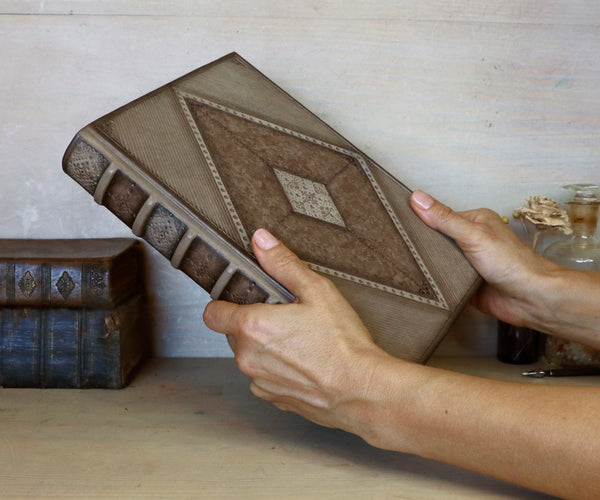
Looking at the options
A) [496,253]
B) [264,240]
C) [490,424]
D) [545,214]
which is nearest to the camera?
[490,424]

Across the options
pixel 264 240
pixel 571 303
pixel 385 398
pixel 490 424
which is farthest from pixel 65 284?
pixel 571 303

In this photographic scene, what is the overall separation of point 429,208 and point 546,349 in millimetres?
490

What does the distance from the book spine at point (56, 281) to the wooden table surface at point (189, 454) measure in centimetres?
20

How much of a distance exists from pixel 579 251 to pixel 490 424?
70 cm

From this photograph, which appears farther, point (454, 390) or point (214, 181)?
point (214, 181)

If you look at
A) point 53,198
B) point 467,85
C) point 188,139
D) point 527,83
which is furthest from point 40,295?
point 527,83

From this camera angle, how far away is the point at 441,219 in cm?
119

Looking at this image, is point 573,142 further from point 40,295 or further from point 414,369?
point 40,295

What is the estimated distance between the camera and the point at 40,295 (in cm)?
122

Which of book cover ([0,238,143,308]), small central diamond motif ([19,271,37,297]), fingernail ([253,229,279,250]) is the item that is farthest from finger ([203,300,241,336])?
small central diamond motif ([19,271,37,297])

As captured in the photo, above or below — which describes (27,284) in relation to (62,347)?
above

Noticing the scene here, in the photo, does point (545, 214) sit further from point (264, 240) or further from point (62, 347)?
point (62, 347)

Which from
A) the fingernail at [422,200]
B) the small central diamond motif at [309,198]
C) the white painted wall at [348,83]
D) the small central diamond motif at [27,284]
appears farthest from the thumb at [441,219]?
the small central diamond motif at [27,284]

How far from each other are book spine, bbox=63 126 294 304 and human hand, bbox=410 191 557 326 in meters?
0.41
